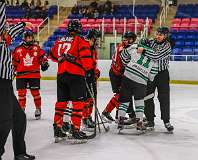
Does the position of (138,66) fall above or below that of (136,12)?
below

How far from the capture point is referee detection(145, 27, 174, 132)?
5.81 metres

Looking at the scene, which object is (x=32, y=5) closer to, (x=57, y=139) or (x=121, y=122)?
(x=121, y=122)

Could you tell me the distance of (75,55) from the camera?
514 centimetres

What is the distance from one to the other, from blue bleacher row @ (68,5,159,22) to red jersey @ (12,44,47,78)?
10.5m

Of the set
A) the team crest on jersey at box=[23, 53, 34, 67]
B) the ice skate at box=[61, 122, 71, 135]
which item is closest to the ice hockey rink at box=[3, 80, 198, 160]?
the ice skate at box=[61, 122, 71, 135]

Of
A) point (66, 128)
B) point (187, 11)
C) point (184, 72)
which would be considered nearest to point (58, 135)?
point (66, 128)

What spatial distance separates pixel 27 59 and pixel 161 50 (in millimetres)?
2193

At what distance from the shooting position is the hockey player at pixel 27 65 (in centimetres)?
700

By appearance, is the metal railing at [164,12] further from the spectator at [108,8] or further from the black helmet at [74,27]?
the black helmet at [74,27]

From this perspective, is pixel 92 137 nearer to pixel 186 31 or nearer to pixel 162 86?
pixel 162 86

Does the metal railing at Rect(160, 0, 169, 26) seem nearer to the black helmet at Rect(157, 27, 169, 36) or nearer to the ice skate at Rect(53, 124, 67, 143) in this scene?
the black helmet at Rect(157, 27, 169, 36)

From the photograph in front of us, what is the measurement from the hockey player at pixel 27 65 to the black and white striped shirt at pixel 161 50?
1.84 metres

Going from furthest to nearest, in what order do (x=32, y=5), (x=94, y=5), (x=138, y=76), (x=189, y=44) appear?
1. (x=32, y=5)
2. (x=94, y=5)
3. (x=189, y=44)
4. (x=138, y=76)

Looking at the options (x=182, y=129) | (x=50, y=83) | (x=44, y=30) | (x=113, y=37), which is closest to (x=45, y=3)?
(x=44, y=30)
